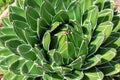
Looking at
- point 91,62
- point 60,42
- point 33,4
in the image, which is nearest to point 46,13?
point 33,4

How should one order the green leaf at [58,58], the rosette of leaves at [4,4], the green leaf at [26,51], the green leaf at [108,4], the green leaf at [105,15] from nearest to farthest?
the green leaf at [58,58], the green leaf at [26,51], the green leaf at [105,15], the green leaf at [108,4], the rosette of leaves at [4,4]

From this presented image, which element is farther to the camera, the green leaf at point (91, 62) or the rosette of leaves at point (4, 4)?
the rosette of leaves at point (4, 4)

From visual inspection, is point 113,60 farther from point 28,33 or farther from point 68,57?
point 28,33

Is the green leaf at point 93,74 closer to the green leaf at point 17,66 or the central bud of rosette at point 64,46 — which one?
the central bud of rosette at point 64,46

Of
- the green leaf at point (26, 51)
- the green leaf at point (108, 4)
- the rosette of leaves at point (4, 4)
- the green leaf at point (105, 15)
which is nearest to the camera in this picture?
the green leaf at point (26, 51)

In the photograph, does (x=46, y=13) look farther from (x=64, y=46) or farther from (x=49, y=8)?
(x=64, y=46)

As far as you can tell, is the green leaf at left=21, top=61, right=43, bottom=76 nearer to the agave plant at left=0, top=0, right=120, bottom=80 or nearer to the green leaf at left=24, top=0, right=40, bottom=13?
the agave plant at left=0, top=0, right=120, bottom=80

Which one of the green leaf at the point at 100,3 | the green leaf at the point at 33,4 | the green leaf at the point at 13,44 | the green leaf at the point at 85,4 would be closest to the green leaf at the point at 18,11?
the green leaf at the point at 33,4

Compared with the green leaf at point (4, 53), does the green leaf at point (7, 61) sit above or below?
below

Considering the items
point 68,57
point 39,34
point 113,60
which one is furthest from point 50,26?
point 113,60

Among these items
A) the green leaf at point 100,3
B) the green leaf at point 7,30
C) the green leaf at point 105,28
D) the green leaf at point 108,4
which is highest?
the green leaf at point 100,3
